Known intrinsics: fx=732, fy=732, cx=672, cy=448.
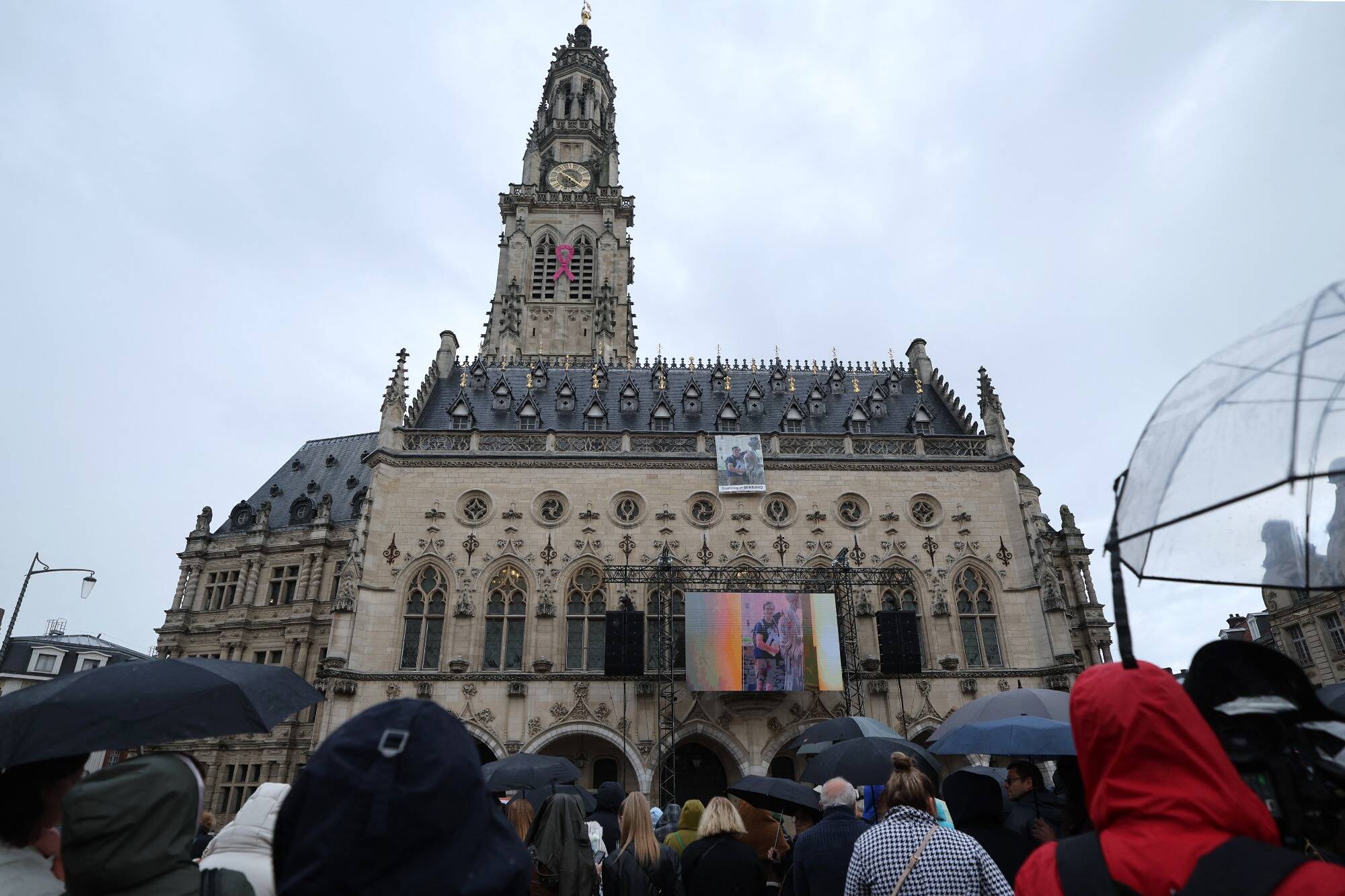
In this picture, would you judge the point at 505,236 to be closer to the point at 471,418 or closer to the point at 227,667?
the point at 471,418

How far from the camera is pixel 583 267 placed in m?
47.1

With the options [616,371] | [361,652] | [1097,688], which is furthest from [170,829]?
[616,371]

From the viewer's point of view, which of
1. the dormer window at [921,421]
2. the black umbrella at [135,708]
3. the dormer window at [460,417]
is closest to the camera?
the black umbrella at [135,708]

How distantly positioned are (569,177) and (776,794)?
4894cm

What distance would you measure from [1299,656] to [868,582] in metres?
26.5

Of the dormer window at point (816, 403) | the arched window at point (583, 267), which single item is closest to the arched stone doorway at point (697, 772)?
the dormer window at point (816, 403)

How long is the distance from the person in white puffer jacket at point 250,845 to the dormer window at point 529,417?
25360 mm

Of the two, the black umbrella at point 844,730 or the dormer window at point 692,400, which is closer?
the black umbrella at point 844,730

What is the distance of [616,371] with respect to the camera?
110 feet

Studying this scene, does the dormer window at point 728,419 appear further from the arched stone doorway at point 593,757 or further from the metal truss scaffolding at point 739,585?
the arched stone doorway at point 593,757

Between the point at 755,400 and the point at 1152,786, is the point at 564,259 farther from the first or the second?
the point at 1152,786

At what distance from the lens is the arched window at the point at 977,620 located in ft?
78.1

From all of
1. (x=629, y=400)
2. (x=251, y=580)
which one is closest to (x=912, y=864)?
(x=629, y=400)

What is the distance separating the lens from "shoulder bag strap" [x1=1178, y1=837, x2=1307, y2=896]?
5.79 ft
